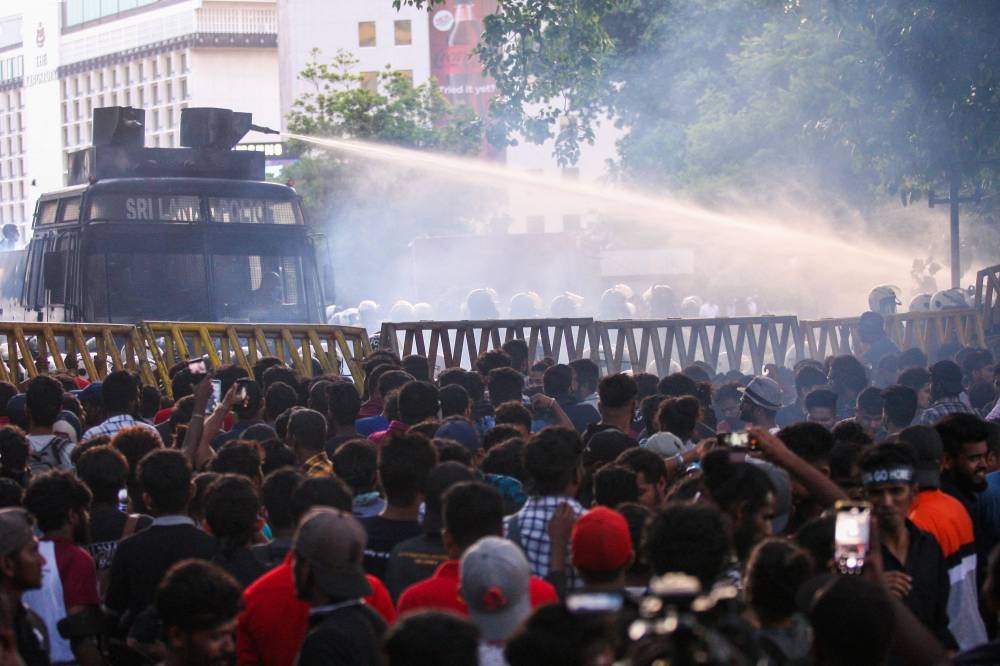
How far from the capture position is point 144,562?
5.78 meters

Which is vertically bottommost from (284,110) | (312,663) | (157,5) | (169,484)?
(312,663)

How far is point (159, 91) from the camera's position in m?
104

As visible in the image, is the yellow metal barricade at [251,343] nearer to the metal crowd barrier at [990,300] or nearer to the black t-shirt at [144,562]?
the black t-shirt at [144,562]

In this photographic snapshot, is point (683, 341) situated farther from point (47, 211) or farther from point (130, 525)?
point (130, 525)

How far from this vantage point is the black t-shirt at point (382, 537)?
6043 millimetres

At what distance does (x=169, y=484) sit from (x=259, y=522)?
1.24 feet

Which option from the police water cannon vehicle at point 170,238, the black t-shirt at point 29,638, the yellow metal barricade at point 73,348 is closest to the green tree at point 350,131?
the police water cannon vehicle at point 170,238

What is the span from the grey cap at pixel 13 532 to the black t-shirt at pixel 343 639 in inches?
41.7

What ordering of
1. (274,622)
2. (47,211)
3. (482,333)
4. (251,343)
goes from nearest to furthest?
(274,622) < (251,343) < (482,333) < (47,211)

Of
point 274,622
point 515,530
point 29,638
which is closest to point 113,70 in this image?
point 515,530

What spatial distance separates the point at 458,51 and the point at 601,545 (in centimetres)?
8166

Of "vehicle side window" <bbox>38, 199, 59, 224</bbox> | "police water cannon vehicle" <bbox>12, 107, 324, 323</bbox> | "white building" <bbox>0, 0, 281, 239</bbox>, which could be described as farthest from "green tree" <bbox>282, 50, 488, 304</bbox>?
"white building" <bbox>0, 0, 281, 239</bbox>

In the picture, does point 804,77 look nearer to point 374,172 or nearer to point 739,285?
point 739,285

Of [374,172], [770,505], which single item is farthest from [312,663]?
[374,172]
